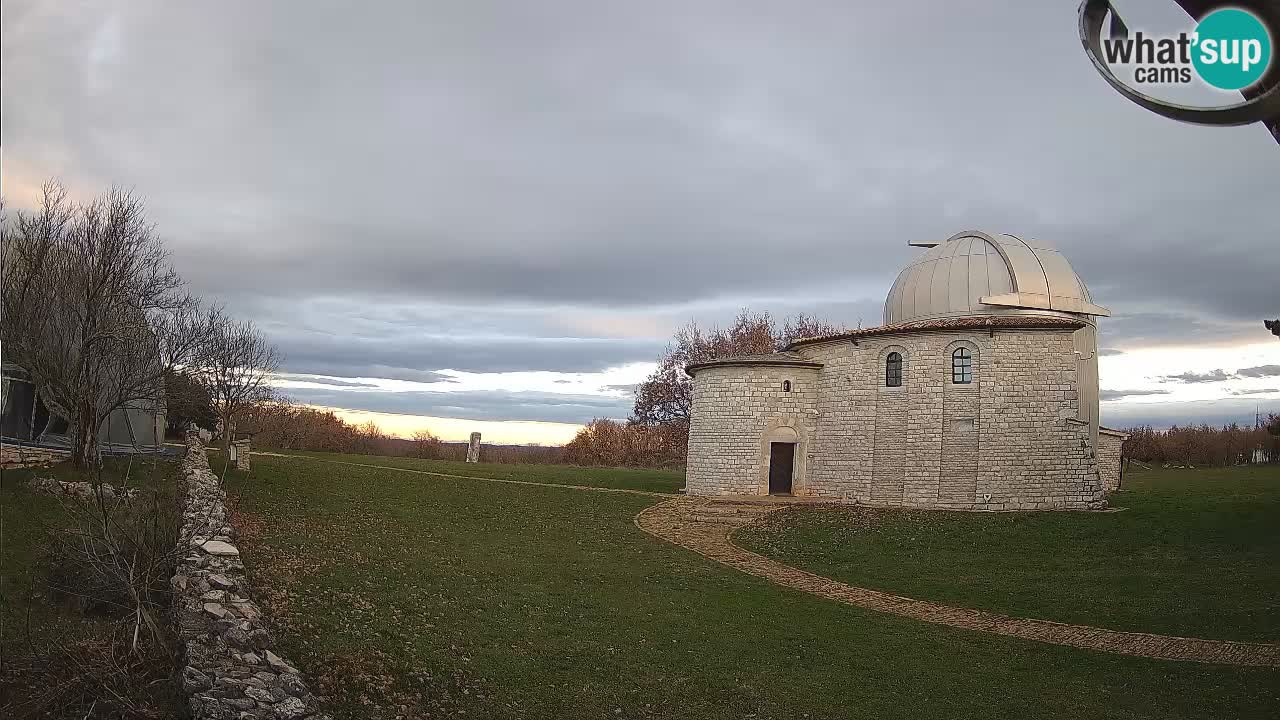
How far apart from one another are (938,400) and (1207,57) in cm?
2141

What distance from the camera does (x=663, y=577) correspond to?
1383cm

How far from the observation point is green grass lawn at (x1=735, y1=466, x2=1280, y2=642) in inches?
490

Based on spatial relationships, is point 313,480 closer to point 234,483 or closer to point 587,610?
point 234,483

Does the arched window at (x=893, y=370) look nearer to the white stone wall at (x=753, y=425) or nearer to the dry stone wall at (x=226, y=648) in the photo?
the white stone wall at (x=753, y=425)

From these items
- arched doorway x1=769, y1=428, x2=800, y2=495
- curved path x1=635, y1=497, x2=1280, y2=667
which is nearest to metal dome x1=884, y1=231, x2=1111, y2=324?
arched doorway x1=769, y1=428, x2=800, y2=495

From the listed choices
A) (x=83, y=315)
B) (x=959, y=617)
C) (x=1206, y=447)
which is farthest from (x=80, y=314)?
(x=1206, y=447)

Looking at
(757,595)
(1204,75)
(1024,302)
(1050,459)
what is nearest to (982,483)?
(1050,459)

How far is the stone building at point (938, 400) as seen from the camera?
21.8 m

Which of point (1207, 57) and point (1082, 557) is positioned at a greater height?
point (1207, 57)

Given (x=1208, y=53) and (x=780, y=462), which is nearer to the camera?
(x=1208, y=53)

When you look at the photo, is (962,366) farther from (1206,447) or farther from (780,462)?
(1206,447)

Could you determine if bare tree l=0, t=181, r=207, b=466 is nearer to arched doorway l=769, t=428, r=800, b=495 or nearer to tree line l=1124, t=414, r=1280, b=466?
arched doorway l=769, t=428, r=800, b=495

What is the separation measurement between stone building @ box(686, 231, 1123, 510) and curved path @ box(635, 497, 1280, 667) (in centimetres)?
587

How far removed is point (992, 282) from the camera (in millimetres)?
23922
